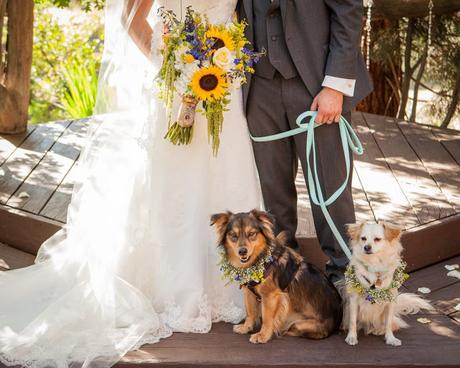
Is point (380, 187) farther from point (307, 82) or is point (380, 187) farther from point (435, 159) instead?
point (307, 82)

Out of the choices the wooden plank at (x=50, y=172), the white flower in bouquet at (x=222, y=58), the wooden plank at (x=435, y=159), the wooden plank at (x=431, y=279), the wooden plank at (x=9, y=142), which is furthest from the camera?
the wooden plank at (x=9, y=142)

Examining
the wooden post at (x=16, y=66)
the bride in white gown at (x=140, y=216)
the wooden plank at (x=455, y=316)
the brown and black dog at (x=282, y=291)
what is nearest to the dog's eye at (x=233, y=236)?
the brown and black dog at (x=282, y=291)

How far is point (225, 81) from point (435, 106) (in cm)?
449

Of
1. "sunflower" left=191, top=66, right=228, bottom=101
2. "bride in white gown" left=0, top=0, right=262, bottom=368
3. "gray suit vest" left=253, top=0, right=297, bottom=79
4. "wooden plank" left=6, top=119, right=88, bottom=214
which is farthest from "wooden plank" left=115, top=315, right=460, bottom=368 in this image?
"wooden plank" left=6, top=119, right=88, bottom=214

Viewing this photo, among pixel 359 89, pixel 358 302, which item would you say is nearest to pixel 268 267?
pixel 358 302

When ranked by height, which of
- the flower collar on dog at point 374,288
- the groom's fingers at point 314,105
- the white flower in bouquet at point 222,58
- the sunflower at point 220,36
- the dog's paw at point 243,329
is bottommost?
the dog's paw at point 243,329

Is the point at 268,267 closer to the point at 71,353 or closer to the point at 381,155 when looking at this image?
the point at 71,353

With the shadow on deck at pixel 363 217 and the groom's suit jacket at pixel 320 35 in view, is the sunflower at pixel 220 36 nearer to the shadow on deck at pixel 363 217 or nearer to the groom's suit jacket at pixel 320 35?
the groom's suit jacket at pixel 320 35

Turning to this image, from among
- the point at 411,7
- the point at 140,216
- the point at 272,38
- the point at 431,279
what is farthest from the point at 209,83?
the point at 411,7

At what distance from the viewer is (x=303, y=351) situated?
3.46 metres

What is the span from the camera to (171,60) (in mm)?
3434

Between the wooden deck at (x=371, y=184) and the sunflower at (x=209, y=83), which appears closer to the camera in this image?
the sunflower at (x=209, y=83)

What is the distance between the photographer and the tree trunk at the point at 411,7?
6418mm

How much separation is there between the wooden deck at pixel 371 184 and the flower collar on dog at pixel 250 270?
0.87m
